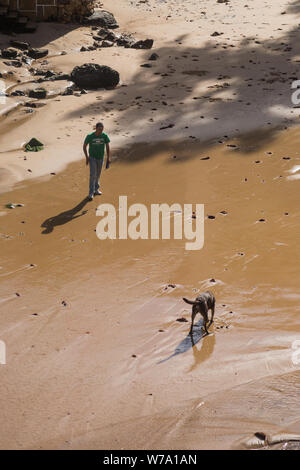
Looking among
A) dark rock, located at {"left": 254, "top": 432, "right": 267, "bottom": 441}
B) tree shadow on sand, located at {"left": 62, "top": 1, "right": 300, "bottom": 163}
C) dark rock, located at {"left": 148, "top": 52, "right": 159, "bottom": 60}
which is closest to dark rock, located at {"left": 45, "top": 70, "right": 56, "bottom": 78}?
tree shadow on sand, located at {"left": 62, "top": 1, "right": 300, "bottom": 163}

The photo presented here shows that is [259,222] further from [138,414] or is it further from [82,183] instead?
[138,414]

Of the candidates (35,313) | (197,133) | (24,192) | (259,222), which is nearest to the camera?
(35,313)

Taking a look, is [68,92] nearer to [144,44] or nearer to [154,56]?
[154,56]

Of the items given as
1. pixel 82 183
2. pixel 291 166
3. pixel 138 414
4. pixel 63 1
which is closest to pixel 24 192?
pixel 82 183

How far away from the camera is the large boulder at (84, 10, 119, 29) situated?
26953mm

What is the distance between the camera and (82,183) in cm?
1500

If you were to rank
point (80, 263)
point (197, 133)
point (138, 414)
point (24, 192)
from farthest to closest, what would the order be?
1. point (197, 133)
2. point (24, 192)
3. point (80, 263)
4. point (138, 414)

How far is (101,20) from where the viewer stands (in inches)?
1063

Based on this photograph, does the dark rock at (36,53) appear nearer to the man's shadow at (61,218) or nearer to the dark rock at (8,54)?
the dark rock at (8,54)

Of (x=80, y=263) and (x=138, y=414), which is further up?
(x=138, y=414)

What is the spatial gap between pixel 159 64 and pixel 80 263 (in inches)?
531

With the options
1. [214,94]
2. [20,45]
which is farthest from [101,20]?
[214,94]

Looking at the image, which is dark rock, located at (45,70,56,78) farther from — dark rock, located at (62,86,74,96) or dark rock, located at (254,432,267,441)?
dark rock, located at (254,432,267,441)

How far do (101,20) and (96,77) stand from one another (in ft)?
23.8
